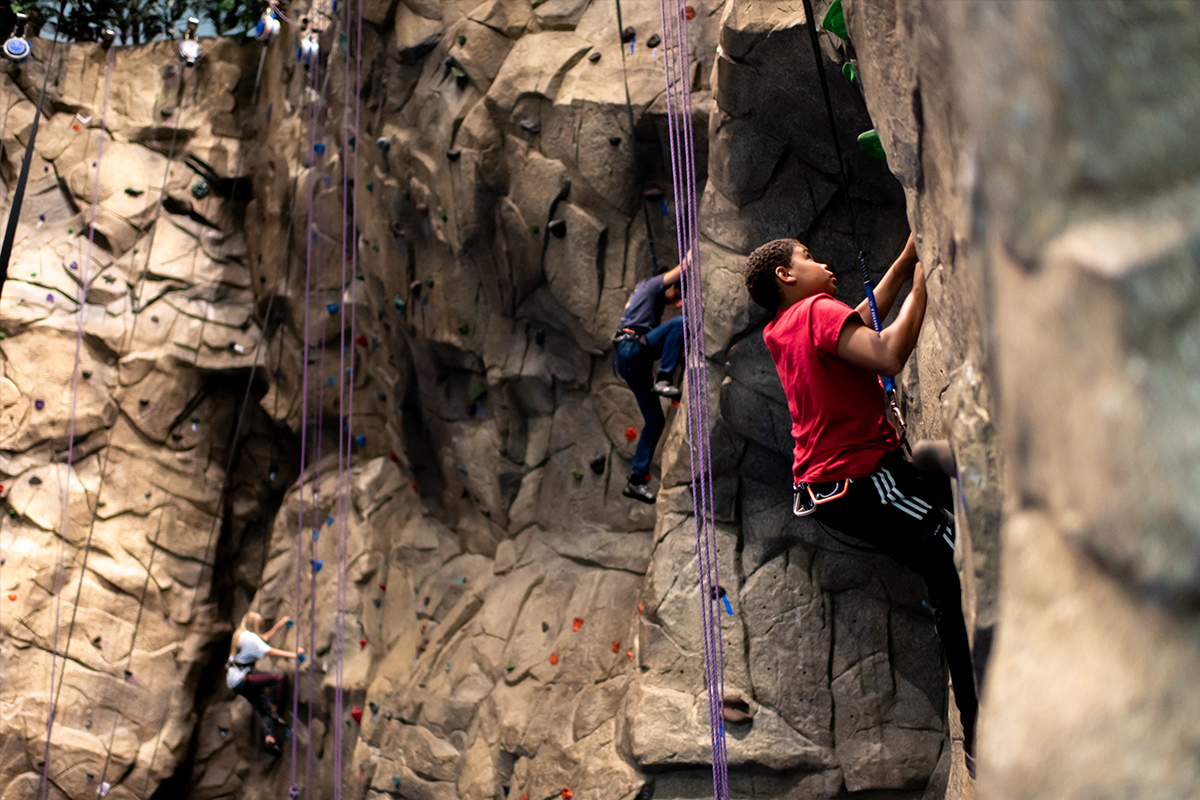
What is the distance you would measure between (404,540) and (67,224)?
333cm

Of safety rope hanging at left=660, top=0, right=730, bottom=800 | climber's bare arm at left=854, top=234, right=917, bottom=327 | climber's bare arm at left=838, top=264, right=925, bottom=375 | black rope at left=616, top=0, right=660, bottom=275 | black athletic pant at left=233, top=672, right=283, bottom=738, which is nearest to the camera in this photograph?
climber's bare arm at left=838, top=264, right=925, bottom=375

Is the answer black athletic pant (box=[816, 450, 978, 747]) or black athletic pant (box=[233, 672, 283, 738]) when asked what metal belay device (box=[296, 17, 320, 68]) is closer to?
black athletic pant (box=[233, 672, 283, 738])

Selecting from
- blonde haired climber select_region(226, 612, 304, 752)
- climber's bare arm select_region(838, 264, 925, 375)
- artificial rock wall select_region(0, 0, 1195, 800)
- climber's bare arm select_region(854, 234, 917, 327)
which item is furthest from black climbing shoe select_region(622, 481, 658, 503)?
blonde haired climber select_region(226, 612, 304, 752)

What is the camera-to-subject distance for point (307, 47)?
630 centimetres

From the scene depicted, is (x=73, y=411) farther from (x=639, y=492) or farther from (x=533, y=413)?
(x=639, y=492)

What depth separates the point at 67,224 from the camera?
687 centimetres

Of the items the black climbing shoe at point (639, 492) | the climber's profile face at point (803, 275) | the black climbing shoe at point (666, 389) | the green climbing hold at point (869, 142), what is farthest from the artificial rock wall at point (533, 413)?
the green climbing hold at point (869, 142)

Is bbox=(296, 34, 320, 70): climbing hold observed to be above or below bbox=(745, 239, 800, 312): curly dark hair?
above

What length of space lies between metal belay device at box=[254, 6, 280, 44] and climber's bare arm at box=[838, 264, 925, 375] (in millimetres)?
5926

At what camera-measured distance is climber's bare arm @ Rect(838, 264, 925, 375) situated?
6.32ft

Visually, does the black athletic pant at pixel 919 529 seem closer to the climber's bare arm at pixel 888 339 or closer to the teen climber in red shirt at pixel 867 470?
the teen climber in red shirt at pixel 867 470

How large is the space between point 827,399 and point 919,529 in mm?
341

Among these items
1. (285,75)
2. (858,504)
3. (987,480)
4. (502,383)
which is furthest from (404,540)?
(987,480)

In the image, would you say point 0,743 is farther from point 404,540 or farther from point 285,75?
point 285,75
